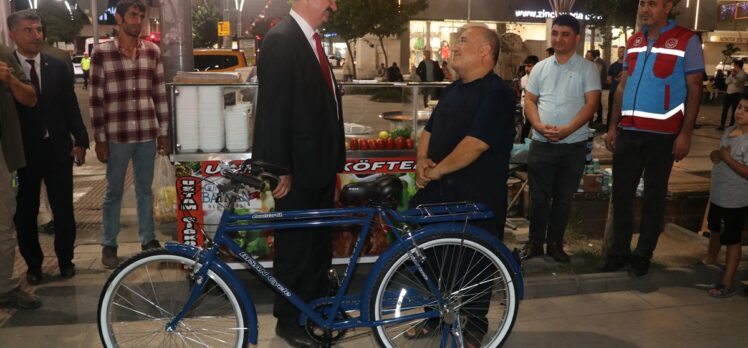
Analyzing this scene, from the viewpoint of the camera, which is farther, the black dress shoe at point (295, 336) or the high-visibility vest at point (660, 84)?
the high-visibility vest at point (660, 84)

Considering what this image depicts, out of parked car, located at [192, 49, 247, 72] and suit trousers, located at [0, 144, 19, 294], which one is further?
parked car, located at [192, 49, 247, 72]

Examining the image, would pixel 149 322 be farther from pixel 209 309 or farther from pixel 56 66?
pixel 56 66

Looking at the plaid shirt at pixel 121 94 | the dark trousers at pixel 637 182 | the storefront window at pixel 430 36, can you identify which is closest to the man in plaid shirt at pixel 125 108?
the plaid shirt at pixel 121 94

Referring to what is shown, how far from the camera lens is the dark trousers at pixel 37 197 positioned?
510 centimetres

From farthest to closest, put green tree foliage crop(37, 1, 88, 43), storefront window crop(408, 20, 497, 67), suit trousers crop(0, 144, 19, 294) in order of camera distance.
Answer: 1. green tree foliage crop(37, 1, 88, 43)
2. storefront window crop(408, 20, 497, 67)
3. suit trousers crop(0, 144, 19, 294)

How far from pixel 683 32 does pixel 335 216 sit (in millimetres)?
3168

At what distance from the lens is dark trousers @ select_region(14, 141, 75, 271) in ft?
16.7

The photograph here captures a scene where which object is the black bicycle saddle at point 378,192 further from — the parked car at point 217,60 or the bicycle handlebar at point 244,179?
the parked car at point 217,60

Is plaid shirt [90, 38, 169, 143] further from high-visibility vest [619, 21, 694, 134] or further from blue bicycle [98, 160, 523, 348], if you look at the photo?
high-visibility vest [619, 21, 694, 134]

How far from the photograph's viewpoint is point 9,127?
4.60 metres

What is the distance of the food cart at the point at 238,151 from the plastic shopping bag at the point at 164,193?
1743mm

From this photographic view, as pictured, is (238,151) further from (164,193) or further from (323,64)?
(164,193)

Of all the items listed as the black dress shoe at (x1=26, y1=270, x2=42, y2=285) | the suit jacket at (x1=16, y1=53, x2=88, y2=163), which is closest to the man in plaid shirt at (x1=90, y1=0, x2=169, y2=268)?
the suit jacket at (x1=16, y1=53, x2=88, y2=163)

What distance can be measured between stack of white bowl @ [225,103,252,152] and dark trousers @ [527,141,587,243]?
7.84 ft
